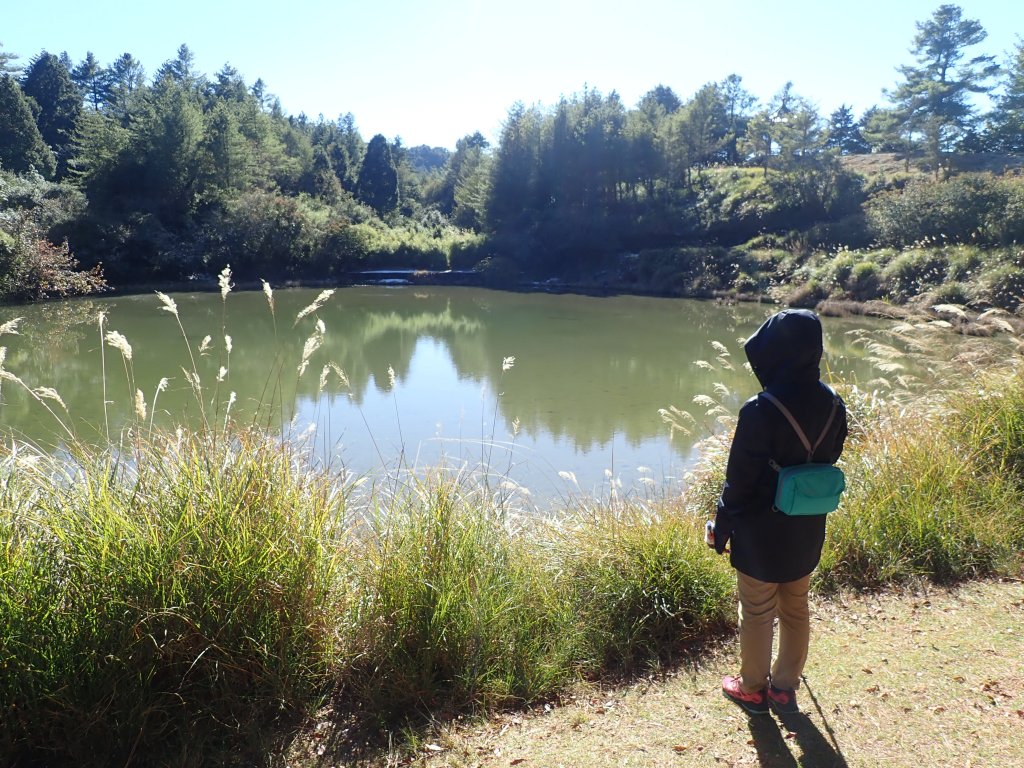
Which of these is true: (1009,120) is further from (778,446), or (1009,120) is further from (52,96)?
(52,96)

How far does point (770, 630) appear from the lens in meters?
2.45

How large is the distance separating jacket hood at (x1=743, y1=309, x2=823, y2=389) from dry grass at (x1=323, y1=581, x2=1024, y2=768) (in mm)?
1168

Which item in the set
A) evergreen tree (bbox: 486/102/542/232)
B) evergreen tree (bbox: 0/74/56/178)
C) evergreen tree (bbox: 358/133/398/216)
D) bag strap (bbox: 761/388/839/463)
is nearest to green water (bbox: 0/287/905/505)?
bag strap (bbox: 761/388/839/463)

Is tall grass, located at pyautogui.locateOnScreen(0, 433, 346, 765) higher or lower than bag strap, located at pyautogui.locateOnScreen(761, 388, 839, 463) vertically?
lower

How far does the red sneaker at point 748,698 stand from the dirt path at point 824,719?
1.5 inches

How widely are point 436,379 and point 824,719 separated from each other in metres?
10.1

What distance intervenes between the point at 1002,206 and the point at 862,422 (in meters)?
20.7

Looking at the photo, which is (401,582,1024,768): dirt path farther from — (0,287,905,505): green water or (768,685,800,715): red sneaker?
(0,287,905,505): green water

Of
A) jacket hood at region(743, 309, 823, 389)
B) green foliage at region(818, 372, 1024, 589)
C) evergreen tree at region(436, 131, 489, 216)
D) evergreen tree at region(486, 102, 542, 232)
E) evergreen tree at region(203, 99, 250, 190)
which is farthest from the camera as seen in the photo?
evergreen tree at region(436, 131, 489, 216)

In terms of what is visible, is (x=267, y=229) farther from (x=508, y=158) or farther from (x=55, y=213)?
(x=508, y=158)

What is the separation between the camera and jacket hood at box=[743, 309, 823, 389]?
7.28ft

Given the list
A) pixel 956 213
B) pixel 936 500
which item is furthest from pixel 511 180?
pixel 936 500

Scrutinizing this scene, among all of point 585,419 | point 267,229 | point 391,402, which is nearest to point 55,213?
point 267,229

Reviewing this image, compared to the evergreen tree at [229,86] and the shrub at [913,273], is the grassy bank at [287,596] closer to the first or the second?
the shrub at [913,273]
